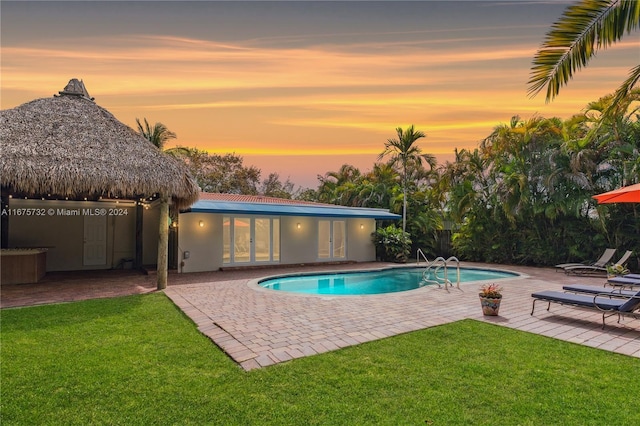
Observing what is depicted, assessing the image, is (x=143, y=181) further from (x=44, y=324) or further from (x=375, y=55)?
(x=375, y=55)

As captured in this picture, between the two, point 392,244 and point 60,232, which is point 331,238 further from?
point 60,232

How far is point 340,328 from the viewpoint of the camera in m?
7.07

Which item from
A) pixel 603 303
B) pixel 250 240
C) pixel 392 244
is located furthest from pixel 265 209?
pixel 603 303

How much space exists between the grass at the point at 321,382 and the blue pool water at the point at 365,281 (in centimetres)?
704

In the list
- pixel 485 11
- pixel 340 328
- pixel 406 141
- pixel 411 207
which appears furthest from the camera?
pixel 411 207

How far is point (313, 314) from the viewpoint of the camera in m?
8.18

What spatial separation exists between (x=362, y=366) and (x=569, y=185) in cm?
1680

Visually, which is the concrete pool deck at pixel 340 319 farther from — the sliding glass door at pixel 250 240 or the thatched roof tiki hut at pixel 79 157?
the sliding glass door at pixel 250 240

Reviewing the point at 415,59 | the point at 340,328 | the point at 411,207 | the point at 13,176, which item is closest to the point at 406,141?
the point at 411,207

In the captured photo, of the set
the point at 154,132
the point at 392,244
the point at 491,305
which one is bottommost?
the point at 491,305

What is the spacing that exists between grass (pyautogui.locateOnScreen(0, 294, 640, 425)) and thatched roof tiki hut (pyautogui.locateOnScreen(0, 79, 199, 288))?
4825 mm

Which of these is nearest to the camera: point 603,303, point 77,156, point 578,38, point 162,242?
point 578,38

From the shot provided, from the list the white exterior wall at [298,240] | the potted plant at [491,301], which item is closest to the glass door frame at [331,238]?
the white exterior wall at [298,240]

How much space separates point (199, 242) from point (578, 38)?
13927 mm
